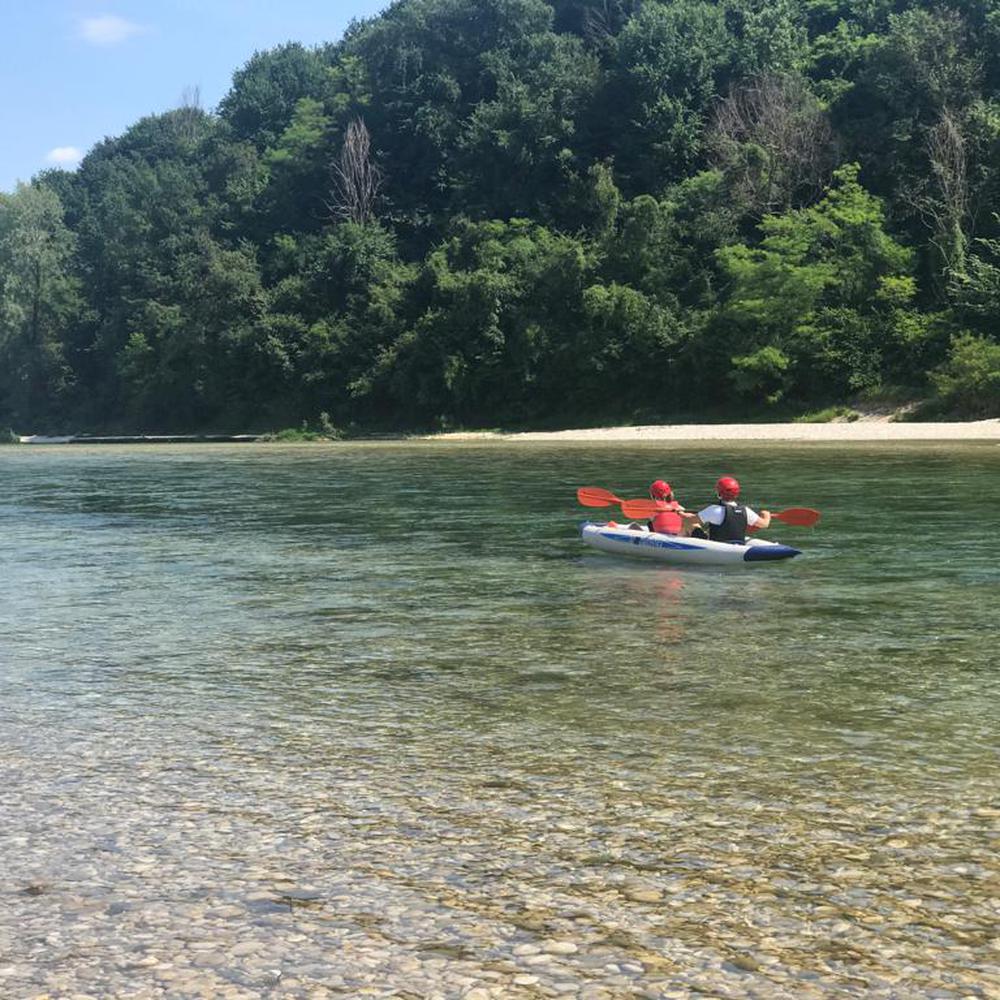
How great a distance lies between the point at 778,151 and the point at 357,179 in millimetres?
36882

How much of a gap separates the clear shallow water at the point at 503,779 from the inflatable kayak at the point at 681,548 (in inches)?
14.4

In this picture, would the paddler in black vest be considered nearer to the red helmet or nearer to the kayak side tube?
the red helmet

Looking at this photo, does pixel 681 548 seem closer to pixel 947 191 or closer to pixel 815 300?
pixel 815 300

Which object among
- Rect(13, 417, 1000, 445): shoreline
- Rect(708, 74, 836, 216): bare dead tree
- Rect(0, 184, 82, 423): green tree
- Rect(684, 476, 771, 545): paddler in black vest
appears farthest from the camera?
Rect(0, 184, 82, 423): green tree

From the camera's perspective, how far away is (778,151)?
74688 millimetres

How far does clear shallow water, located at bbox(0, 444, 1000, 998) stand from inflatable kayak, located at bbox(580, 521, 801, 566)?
0.36 meters

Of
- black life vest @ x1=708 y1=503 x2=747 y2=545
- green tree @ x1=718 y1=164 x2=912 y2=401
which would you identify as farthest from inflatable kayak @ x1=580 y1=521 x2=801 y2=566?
green tree @ x1=718 y1=164 x2=912 y2=401

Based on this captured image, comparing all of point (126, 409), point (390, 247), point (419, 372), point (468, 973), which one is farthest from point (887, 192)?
point (468, 973)

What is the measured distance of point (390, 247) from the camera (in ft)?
294

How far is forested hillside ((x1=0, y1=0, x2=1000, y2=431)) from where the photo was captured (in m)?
65.1

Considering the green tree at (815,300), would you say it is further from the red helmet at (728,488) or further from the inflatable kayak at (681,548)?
the red helmet at (728,488)

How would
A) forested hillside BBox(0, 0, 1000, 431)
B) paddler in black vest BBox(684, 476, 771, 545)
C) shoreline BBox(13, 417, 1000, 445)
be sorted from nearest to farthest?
paddler in black vest BBox(684, 476, 771, 545)
shoreline BBox(13, 417, 1000, 445)
forested hillside BBox(0, 0, 1000, 431)

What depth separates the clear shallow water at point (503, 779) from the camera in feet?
17.2

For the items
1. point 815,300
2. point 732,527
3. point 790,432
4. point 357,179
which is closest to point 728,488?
point 732,527
